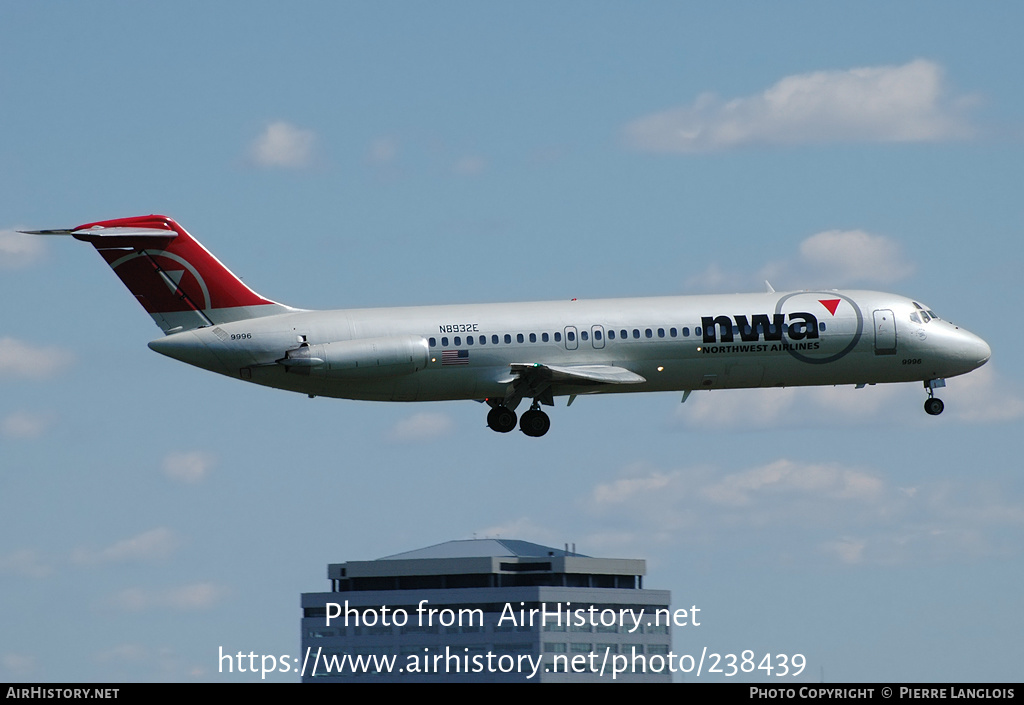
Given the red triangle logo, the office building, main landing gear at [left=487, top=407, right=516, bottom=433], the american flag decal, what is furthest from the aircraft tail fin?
the office building

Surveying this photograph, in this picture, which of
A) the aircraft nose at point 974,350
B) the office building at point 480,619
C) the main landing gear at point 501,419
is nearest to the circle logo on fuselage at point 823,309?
the aircraft nose at point 974,350

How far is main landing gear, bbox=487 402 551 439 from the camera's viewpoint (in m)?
53.4

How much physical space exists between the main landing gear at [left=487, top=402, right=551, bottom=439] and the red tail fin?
7787 mm

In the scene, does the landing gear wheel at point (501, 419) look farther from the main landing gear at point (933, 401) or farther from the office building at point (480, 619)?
the office building at point (480, 619)

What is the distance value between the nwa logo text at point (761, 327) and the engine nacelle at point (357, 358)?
8.94m

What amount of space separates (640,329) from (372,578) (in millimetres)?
70565

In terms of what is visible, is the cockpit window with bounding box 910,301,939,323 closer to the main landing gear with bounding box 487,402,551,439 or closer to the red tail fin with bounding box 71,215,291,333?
the main landing gear with bounding box 487,402,551,439

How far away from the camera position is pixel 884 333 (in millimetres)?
53594

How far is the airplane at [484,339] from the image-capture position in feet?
167

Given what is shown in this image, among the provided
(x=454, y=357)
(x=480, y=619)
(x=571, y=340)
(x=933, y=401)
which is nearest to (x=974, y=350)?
(x=933, y=401)
